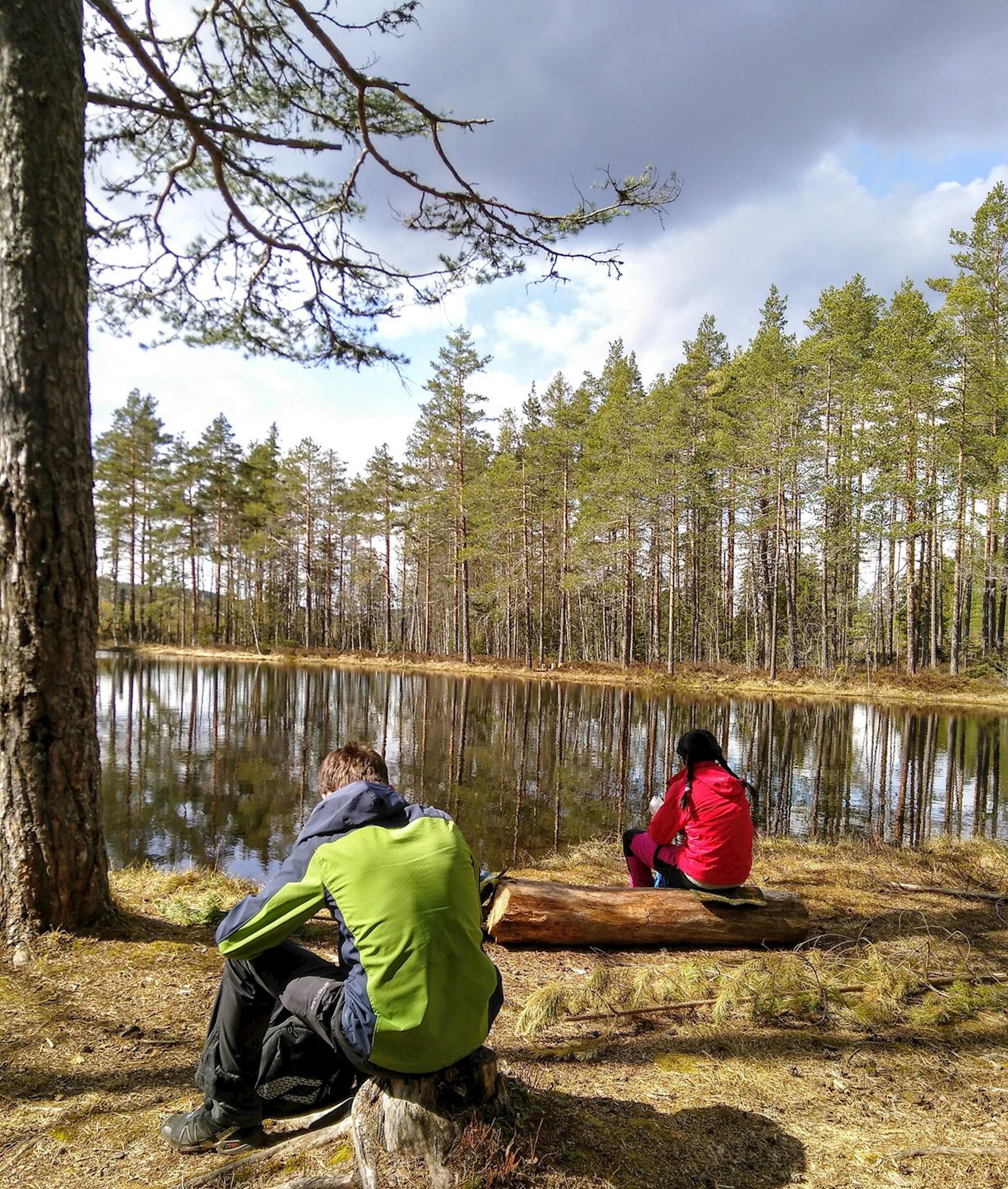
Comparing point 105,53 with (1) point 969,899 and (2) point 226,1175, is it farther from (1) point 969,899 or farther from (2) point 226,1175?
(1) point 969,899

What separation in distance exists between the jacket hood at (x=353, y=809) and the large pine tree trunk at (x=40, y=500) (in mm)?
2225

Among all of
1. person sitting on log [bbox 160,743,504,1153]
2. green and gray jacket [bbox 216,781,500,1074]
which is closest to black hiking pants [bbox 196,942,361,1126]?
person sitting on log [bbox 160,743,504,1153]

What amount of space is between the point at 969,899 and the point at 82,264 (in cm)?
791

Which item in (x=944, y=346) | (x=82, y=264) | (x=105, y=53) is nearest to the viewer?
(x=82, y=264)

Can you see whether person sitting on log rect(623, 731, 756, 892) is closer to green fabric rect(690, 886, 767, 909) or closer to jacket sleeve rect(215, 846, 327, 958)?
green fabric rect(690, 886, 767, 909)

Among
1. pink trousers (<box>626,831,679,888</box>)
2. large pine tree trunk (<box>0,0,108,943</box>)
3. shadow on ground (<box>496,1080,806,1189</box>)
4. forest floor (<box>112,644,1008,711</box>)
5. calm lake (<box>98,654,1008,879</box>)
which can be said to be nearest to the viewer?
shadow on ground (<box>496,1080,806,1189</box>)

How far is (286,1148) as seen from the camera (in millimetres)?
2084

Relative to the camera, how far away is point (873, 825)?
9031 millimetres

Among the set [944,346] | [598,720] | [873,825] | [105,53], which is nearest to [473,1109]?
[105,53]

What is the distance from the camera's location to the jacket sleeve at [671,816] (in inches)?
180

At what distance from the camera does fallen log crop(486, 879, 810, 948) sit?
14.3 ft

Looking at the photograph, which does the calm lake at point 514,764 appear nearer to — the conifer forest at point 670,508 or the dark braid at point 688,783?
the dark braid at point 688,783

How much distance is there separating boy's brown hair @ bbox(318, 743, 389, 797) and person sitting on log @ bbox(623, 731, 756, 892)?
2471mm

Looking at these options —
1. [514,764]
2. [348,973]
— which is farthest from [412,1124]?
[514,764]
